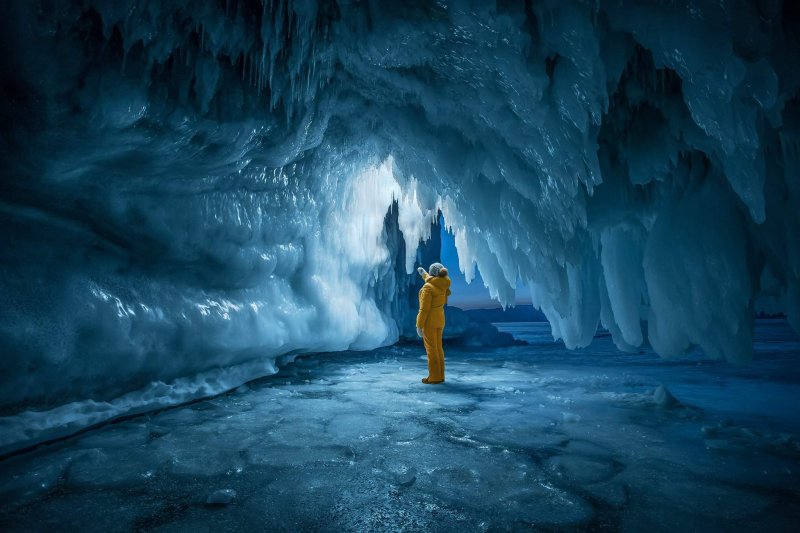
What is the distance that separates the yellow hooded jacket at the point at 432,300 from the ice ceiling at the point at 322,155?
1245 millimetres

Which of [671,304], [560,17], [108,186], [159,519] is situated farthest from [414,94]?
[159,519]

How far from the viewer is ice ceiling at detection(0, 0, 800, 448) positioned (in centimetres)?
276

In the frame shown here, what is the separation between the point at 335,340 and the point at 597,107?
5.21 m

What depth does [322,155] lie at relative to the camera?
571 cm

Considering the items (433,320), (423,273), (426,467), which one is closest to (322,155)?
(423,273)

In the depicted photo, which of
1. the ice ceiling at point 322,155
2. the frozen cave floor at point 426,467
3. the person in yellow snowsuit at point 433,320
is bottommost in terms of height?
the frozen cave floor at point 426,467

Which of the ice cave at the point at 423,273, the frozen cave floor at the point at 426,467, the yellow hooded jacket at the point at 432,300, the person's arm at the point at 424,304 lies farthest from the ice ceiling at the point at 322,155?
the person's arm at the point at 424,304

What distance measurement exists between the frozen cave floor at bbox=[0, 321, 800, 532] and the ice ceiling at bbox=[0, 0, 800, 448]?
0.95m

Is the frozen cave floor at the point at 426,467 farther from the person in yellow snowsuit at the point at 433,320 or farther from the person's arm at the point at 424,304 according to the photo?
the person's arm at the point at 424,304

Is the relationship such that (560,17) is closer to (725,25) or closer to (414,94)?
(725,25)

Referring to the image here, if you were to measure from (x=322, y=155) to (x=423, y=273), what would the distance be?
2.22m

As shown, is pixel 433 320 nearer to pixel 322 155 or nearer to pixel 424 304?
pixel 424 304

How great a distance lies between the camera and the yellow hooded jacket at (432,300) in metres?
5.01

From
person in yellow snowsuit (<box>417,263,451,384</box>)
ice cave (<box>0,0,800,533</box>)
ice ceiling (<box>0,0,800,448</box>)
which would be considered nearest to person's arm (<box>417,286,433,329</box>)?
person in yellow snowsuit (<box>417,263,451,384</box>)
